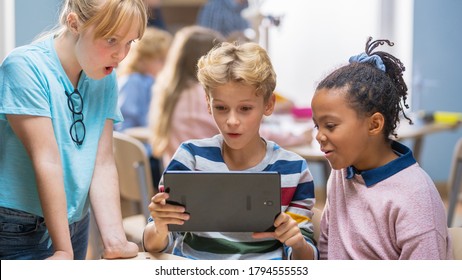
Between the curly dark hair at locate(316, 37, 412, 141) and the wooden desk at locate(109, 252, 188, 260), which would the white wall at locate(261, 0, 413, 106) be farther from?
the wooden desk at locate(109, 252, 188, 260)

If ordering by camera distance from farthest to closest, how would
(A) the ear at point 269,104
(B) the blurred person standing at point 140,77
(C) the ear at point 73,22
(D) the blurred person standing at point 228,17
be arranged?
(D) the blurred person standing at point 228,17 < (B) the blurred person standing at point 140,77 < (A) the ear at point 269,104 < (C) the ear at point 73,22

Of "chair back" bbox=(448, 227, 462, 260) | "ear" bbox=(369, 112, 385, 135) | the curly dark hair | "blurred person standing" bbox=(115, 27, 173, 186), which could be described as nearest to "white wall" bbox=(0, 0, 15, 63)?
the curly dark hair

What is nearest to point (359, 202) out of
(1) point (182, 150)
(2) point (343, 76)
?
(2) point (343, 76)

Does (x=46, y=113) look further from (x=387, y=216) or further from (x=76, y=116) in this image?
(x=387, y=216)

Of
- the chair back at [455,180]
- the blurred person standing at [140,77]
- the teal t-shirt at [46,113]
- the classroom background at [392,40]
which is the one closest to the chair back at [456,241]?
the teal t-shirt at [46,113]

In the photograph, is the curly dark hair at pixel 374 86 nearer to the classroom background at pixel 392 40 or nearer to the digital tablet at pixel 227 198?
the digital tablet at pixel 227 198

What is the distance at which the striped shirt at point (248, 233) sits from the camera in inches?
59.4

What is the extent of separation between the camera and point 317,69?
4.96 m

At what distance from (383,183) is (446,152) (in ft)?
12.3

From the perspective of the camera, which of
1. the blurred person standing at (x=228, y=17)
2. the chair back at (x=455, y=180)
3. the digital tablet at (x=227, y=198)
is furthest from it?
the blurred person standing at (x=228, y=17)

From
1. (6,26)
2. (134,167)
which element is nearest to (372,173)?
(6,26)

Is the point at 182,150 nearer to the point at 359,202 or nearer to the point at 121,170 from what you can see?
the point at 359,202

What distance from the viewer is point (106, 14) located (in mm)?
1388

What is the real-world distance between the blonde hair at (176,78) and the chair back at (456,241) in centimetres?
152
